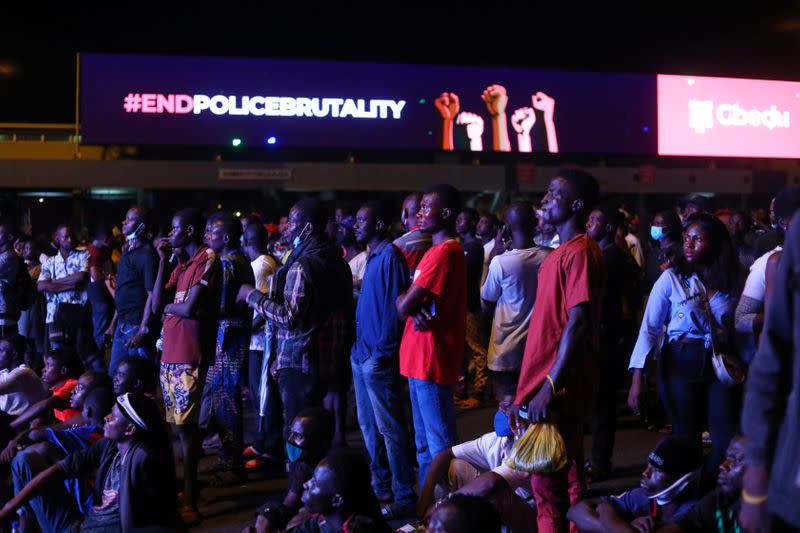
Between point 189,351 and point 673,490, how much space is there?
10.3 ft

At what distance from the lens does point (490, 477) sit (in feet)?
14.8

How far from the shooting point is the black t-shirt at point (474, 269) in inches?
368

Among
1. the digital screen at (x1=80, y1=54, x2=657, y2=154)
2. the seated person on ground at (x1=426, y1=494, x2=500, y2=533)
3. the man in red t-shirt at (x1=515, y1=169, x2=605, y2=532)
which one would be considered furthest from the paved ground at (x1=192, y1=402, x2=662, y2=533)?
the digital screen at (x1=80, y1=54, x2=657, y2=154)

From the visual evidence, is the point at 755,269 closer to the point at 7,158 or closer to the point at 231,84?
the point at 231,84

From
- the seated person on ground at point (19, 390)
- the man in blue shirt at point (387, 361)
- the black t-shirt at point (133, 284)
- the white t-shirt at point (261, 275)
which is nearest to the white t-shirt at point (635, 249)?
the white t-shirt at point (261, 275)

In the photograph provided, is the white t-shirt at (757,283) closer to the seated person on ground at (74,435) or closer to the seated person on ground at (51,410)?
the seated person on ground at (74,435)

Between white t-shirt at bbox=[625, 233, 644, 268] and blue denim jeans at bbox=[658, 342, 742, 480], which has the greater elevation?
white t-shirt at bbox=[625, 233, 644, 268]

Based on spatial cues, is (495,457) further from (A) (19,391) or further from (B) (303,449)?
(A) (19,391)

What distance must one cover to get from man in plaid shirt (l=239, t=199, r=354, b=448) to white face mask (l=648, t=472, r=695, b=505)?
2221mm

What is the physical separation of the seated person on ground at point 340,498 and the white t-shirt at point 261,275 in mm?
4086

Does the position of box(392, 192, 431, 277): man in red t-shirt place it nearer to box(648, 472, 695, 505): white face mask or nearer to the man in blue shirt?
the man in blue shirt

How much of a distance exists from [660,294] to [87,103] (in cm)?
1776

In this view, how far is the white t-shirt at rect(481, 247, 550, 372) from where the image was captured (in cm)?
630

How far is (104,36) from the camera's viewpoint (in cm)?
2586
